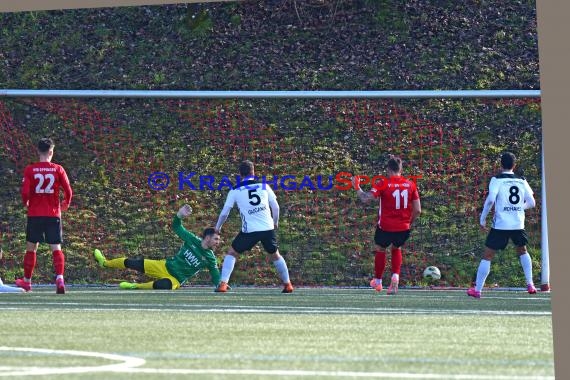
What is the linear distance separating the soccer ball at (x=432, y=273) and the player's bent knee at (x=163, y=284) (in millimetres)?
4383

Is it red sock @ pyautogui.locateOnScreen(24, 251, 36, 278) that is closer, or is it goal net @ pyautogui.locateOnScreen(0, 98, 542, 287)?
red sock @ pyautogui.locateOnScreen(24, 251, 36, 278)

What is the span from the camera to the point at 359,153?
84.7 ft

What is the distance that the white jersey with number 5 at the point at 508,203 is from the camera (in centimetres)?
1800

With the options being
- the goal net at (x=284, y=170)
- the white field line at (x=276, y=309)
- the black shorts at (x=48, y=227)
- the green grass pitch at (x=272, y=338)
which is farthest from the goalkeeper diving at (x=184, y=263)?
the white field line at (x=276, y=309)

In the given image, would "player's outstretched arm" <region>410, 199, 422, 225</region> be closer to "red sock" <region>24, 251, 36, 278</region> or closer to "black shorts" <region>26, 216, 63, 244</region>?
"black shorts" <region>26, 216, 63, 244</region>

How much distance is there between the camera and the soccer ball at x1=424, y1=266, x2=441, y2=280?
21.7 meters

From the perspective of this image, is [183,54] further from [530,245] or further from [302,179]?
[530,245]

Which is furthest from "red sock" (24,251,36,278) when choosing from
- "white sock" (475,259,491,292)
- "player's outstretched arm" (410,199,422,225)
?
"white sock" (475,259,491,292)

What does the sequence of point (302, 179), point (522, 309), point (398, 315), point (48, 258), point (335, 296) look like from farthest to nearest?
point (302, 179) < point (48, 258) < point (335, 296) < point (522, 309) < point (398, 315)

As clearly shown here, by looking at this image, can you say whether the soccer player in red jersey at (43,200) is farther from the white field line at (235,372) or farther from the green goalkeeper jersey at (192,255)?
the white field line at (235,372)

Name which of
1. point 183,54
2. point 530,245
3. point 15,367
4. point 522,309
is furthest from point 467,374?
point 183,54

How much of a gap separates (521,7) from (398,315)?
17.9 m

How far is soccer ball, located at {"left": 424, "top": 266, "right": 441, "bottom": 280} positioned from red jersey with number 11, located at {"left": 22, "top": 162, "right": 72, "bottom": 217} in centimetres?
605

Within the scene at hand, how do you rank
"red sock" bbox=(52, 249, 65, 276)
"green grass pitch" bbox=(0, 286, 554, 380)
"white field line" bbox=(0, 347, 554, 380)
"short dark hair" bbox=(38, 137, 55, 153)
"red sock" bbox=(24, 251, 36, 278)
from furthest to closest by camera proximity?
"red sock" bbox=(24, 251, 36, 278), "short dark hair" bbox=(38, 137, 55, 153), "red sock" bbox=(52, 249, 65, 276), "green grass pitch" bbox=(0, 286, 554, 380), "white field line" bbox=(0, 347, 554, 380)
